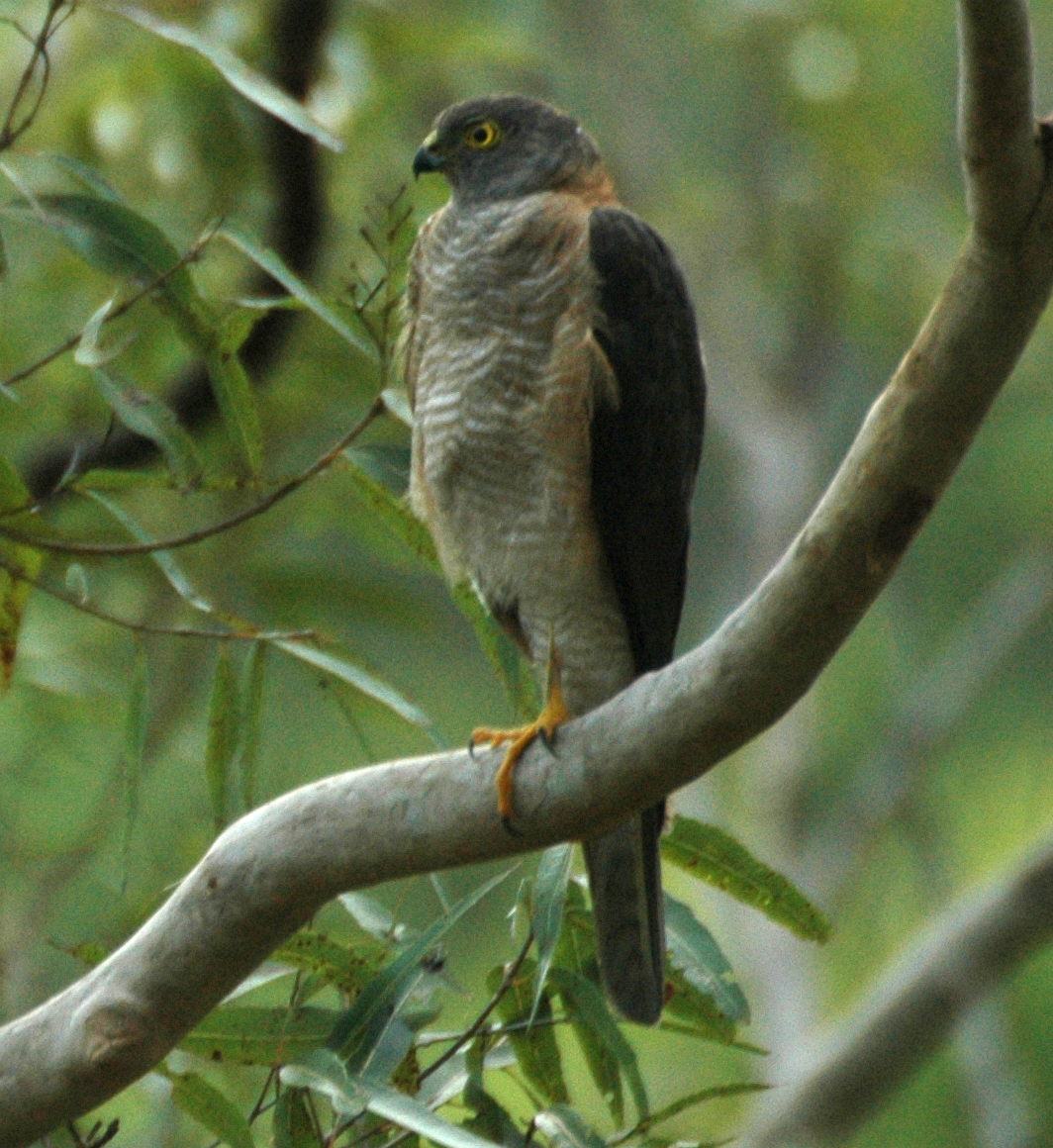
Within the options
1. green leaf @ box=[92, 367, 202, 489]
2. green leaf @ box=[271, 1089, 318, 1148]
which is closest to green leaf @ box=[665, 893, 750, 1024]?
green leaf @ box=[271, 1089, 318, 1148]

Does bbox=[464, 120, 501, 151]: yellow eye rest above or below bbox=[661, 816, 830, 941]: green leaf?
above

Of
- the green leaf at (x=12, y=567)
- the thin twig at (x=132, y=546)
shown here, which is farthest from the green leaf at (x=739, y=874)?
the green leaf at (x=12, y=567)

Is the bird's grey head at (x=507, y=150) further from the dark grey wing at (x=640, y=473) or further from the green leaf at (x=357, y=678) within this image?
the green leaf at (x=357, y=678)

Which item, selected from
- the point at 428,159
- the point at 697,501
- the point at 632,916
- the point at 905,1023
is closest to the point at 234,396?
the point at 428,159

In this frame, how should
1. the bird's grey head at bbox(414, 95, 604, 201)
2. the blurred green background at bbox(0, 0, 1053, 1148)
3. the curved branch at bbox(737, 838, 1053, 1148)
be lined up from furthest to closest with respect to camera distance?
the curved branch at bbox(737, 838, 1053, 1148) → the blurred green background at bbox(0, 0, 1053, 1148) → the bird's grey head at bbox(414, 95, 604, 201)

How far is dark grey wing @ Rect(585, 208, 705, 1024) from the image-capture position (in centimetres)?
245

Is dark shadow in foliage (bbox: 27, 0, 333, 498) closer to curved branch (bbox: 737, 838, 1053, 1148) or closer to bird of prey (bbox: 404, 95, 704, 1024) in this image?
bird of prey (bbox: 404, 95, 704, 1024)

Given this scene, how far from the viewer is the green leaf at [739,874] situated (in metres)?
2.27

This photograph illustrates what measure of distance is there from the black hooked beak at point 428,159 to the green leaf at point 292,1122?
4.97 feet

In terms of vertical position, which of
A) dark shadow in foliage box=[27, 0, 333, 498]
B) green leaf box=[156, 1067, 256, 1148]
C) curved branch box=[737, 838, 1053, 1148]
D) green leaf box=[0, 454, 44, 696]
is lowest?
green leaf box=[156, 1067, 256, 1148]

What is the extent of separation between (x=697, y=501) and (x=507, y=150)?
725 cm

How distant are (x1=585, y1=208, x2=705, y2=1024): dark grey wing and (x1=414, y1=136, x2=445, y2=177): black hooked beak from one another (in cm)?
44

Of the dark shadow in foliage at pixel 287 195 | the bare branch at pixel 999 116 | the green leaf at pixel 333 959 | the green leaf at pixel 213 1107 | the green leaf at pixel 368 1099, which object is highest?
the dark shadow in foliage at pixel 287 195

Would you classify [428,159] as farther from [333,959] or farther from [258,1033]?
[258,1033]
